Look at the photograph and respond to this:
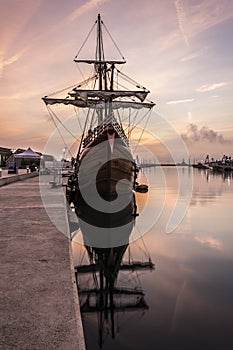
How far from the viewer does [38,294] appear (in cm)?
459

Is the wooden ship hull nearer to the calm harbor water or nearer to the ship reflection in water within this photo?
the ship reflection in water

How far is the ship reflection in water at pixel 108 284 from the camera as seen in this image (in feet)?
22.8

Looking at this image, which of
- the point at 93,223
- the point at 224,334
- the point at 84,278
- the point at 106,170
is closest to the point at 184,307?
the point at 224,334

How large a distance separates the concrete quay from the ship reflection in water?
5.05 feet

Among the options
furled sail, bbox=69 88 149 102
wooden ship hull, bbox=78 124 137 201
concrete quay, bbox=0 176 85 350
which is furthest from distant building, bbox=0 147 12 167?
concrete quay, bbox=0 176 85 350

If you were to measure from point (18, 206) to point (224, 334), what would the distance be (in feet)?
34.5

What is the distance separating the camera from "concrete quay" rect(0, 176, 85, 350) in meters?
3.45

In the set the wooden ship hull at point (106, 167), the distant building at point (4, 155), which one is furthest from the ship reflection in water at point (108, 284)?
the distant building at point (4, 155)

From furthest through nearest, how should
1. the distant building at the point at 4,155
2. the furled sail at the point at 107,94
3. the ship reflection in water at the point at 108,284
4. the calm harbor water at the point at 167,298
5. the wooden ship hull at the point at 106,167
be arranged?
1. the distant building at the point at 4,155
2. the furled sail at the point at 107,94
3. the wooden ship hull at the point at 106,167
4. the ship reflection in water at the point at 108,284
5. the calm harbor water at the point at 167,298

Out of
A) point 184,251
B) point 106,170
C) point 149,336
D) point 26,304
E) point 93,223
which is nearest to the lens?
point 26,304

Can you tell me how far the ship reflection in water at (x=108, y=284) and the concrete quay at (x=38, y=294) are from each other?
1540 millimetres

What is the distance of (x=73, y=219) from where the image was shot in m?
18.4

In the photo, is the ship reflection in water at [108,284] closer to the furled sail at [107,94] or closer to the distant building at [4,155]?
the furled sail at [107,94]

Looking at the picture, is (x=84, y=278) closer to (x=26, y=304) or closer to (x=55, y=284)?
(x=55, y=284)
